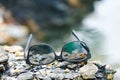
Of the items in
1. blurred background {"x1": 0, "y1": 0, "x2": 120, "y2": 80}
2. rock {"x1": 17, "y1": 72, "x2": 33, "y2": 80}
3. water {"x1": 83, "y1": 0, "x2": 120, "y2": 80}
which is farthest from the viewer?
blurred background {"x1": 0, "y1": 0, "x2": 120, "y2": 80}

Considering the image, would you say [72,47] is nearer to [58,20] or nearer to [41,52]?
[41,52]

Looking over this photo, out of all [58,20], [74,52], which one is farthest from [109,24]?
[74,52]

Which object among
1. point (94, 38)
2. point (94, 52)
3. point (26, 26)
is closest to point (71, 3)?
point (26, 26)

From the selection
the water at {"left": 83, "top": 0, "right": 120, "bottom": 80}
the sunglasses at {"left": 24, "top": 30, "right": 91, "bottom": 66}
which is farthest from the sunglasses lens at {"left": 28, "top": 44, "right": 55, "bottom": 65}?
the water at {"left": 83, "top": 0, "right": 120, "bottom": 80}

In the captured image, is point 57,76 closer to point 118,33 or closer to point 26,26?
point 118,33

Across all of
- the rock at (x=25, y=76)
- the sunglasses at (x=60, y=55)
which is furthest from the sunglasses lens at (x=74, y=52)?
the rock at (x=25, y=76)

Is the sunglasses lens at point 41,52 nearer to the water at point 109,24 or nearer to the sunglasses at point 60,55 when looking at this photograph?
the sunglasses at point 60,55

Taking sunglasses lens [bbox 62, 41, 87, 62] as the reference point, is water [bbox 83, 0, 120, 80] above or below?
above

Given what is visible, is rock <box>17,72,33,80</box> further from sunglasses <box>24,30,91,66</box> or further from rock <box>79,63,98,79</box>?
rock <box>79,63,98,79</box>

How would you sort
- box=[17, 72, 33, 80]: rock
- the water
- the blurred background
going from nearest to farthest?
1. box=[17, 72, 33, 80]: rock
2. the water
3. the blurred background
